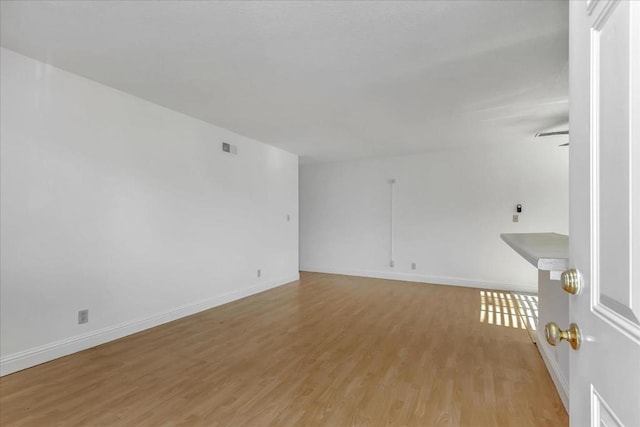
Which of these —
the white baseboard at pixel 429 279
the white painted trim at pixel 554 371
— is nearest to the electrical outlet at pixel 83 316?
the white painted trim at pixel 554 371

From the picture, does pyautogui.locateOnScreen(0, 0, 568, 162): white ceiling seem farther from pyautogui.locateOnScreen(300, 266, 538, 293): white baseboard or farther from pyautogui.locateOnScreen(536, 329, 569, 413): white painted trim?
pyautogui.locateOnScreen(300, 266, 538, 293): white baseboard

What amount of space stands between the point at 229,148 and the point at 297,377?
329 centimetres

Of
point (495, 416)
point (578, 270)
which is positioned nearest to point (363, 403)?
point (495, 416)

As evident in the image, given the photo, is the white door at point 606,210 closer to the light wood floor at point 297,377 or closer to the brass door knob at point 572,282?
the brass door knob at point 572,282

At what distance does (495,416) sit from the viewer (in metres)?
1.98

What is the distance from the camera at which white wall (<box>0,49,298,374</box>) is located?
2508 mm

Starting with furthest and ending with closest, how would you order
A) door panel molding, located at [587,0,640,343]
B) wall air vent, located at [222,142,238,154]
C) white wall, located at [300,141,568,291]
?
1. white wall, located at [300,141,568,291]
2. wall air vent, located at [222,142,238,154]
3. door panel molding, located at [587,0,640,343]

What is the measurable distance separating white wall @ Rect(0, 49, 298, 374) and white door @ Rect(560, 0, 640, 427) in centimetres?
346

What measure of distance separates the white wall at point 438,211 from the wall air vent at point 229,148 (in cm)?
279

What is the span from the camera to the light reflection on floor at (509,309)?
375 centimetres

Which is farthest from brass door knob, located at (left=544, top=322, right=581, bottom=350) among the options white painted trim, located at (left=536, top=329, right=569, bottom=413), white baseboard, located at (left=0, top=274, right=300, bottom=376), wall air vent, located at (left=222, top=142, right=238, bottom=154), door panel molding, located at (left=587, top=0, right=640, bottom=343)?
wall air vent, located at (left=222, top=142, right=238, bottom=154)

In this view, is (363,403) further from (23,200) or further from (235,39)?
(23,200)

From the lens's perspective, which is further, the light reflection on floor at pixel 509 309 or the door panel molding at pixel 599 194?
the light reflection on floor at pixel 509 309

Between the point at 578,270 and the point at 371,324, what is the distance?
10.4ft
